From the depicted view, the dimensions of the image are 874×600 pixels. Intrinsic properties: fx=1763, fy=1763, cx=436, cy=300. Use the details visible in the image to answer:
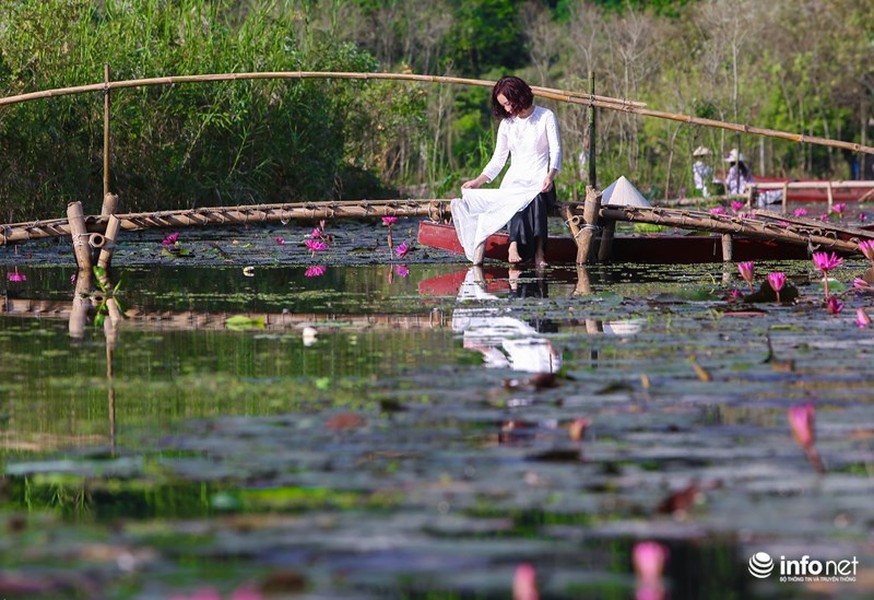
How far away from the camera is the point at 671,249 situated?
1288cm

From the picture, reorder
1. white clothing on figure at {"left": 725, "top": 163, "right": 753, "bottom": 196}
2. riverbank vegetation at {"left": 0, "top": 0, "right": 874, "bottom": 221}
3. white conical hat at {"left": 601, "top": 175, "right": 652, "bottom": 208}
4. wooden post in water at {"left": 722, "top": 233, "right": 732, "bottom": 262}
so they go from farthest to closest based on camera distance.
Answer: white clothing on figure at {"left": 725, "top": 163, "right": 753, "bottom": 196} < riverbank vegetation at {"left": 0, "top": 0, "right": 874, "bottom": 221} < white conical hat at {"left": 601, "top": 175, "right": 652, "bottom": 208} < wooden post in water at {"left": 722, "top": 233, "right": 732, "bottom": 262}

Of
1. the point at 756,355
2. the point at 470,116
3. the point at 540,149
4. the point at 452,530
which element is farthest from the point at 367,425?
the point at 470,116

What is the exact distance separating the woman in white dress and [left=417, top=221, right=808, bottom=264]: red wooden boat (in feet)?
1.49

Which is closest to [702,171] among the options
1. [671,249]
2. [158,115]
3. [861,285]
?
[158,115]

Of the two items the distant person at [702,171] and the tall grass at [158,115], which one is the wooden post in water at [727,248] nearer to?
the tall grass at [158,115]

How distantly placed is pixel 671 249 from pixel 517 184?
1.39 metres

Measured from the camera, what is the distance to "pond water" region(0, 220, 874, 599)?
3117 millimetres

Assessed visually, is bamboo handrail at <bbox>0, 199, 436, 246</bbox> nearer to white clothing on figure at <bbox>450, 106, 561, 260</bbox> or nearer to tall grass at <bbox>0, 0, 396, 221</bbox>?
white clothing on figure at <bbox>450, 106, 561, 260</bbox>

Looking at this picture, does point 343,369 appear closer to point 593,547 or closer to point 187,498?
point 187,498

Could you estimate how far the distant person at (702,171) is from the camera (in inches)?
1084

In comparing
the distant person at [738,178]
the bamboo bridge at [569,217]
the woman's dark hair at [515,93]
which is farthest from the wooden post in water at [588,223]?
the distant person at [738,178]

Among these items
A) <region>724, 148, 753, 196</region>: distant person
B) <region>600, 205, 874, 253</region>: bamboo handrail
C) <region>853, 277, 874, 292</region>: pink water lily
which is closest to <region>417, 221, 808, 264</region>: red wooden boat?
<region>600, 205, 874, 253</region>: bamboo handrail

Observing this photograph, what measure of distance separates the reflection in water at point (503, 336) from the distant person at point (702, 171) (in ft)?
60.0

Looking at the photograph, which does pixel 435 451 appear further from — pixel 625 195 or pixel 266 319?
pixel 625 195
